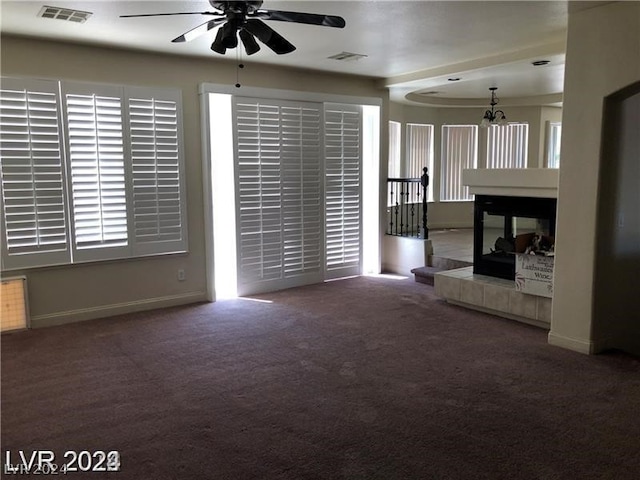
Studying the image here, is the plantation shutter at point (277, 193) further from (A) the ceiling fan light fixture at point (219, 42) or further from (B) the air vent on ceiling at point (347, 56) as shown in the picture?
(A) the ceiling fan light fixture at point (219, 42)

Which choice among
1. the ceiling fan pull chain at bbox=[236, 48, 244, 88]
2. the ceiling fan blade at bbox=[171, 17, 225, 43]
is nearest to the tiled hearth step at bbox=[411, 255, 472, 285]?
the ceiling fan pull chain at bbox=[236, 48, 244, 88]

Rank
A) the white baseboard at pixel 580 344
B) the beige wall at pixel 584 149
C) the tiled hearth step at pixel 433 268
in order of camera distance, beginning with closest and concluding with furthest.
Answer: the beige wall at pixel 584 149 < the white baseboard at pixel 580 344 < the tiled hearth step at pixel 433 268

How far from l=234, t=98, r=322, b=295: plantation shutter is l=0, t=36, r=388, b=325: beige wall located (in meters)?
0.43

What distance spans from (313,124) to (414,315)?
2.77 metres

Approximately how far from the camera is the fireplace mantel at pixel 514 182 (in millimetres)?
4766

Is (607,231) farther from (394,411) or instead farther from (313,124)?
(313,124)

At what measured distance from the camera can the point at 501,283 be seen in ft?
17.3

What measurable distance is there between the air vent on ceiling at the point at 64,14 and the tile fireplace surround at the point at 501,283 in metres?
3.80

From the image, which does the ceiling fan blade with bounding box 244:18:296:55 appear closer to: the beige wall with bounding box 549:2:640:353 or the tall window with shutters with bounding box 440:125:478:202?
the beige wall with bounding box 549:2:640:353

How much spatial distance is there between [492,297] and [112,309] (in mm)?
3842

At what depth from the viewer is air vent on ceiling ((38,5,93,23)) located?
3924 mm

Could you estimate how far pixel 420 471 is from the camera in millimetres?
2609

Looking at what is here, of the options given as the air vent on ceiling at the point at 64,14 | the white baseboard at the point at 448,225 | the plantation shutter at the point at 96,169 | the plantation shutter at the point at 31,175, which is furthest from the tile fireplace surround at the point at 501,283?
the white baseboard at the point at 448,225

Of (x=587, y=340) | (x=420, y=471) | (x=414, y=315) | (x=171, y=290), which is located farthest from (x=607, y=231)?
(x=171, y=290)
